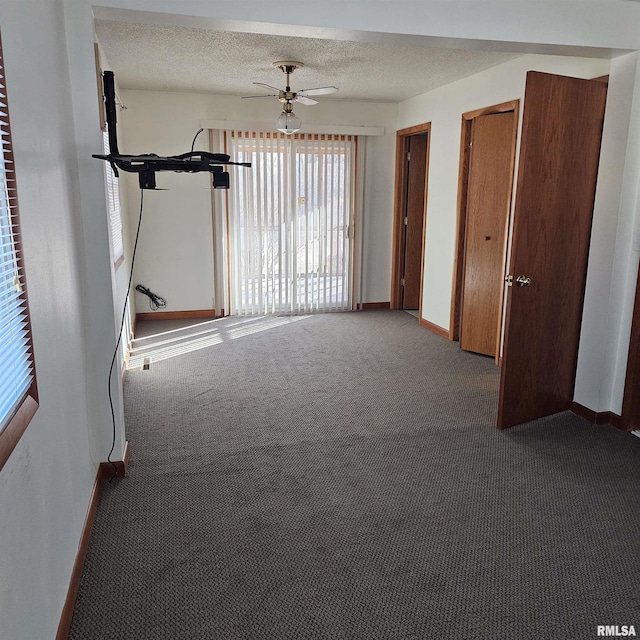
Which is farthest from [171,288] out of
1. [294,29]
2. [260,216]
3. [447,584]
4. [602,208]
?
[447,584]

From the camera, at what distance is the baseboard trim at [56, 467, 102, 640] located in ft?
5.99

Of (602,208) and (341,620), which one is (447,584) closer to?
(341,620)

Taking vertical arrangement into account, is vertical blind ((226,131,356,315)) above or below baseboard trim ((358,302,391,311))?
above

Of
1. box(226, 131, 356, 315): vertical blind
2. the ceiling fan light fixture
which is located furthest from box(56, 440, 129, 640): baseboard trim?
box(226, 131, 356, 315): vertical blind

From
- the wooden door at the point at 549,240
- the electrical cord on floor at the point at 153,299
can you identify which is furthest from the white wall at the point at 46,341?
the electrical cord on floor at the point at 153,299

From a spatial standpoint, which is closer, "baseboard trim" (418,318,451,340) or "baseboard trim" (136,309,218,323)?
"baseboard trim" (418,318,451,340)

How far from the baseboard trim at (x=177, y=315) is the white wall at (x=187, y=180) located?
0.06 m

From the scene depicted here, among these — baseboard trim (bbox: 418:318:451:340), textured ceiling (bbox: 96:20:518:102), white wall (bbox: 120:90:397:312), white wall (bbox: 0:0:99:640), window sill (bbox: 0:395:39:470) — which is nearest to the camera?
window sill (bbox: 0:395:39:470)

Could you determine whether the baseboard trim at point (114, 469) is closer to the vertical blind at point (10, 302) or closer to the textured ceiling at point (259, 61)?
the vertical blind at point (10, 302)

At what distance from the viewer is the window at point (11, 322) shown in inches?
53.6

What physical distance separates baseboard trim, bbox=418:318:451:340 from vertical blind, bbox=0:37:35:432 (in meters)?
4.58

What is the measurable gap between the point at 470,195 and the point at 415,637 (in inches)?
160

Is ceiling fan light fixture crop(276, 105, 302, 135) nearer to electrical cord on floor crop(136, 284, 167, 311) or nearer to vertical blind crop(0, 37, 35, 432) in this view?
electrical cord on floor crop(136, 284, 167, 311)

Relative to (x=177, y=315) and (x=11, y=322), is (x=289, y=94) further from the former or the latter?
(x=11, y=322)
